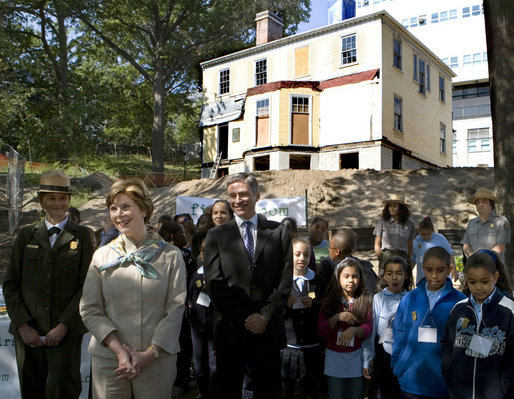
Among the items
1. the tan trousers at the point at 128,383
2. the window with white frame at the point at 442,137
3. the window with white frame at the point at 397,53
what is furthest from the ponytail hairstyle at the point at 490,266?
the window with white frame at the point at 442,137

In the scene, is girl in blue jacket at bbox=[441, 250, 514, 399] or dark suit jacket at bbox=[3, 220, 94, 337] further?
dark suit jacket at bbox=[3, 220, 94, 337]

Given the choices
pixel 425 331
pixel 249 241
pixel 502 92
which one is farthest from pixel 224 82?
pixel 425 331

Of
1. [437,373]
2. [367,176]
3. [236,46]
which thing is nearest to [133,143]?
[236,46]

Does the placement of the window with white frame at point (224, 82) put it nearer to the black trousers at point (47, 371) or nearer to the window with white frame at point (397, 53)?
the window with white frame at point (397, 53)

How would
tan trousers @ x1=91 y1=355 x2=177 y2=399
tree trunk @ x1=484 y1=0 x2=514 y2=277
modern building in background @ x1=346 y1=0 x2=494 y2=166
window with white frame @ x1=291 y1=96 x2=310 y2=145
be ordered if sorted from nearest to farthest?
1. tan trousers @ x1=91 y1=355 x2=177 y2=399
2. tree trunk @ x1=484 y1=0 x2=514 y2=277
3. window with white frame @ x1=291 y1=96 x2=310 y2=145
4. modern building in background @ x1=346 y1=0 x2=494 y2=166

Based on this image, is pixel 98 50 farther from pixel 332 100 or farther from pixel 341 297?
pixel 341 297

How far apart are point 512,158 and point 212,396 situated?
20.0 feet

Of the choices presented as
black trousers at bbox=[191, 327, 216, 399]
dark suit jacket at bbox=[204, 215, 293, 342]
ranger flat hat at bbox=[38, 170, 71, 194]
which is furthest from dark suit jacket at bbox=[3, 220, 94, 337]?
black trousers at bbox=[191, 327, 216, 399]

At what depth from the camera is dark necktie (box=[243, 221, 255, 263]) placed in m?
4.07

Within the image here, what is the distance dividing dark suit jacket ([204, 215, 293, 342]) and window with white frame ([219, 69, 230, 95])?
961 inches

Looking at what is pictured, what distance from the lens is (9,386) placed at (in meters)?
4.82

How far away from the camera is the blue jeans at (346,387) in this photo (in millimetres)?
4535

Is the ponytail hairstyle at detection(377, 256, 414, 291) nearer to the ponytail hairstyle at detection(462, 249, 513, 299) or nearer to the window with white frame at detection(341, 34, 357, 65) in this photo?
the ponytail hairstyle at detection(462, 249, 513, 299)

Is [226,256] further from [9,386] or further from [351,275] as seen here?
[9,386]
